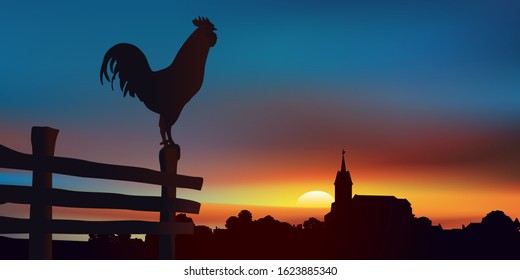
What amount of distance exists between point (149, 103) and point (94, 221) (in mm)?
2867

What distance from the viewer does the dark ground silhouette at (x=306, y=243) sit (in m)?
16.7

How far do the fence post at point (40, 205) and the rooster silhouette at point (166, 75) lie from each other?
8.84ft

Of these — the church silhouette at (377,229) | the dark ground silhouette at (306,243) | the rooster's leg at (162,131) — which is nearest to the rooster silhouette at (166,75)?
the rooster's leg at (162,131)

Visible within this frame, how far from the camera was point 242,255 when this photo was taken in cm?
2375

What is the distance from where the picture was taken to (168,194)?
39.0ft

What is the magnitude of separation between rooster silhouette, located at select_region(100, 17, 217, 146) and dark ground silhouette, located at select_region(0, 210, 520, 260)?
8.56 feet

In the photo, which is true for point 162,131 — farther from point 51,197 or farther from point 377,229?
point 377,229

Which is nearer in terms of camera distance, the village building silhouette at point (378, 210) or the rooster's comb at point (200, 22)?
the rooster's comb at point (200, 22)

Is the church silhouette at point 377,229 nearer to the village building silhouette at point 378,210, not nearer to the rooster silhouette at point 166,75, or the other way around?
the village building silhouette at point 378,210

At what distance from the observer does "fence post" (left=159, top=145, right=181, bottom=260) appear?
11.8 m

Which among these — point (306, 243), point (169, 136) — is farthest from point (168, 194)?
point (306, 243)

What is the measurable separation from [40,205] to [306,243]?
23.8 meters

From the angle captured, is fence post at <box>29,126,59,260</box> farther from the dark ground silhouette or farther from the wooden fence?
the dark ground silhouette

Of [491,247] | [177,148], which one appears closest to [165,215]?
[177,148]
